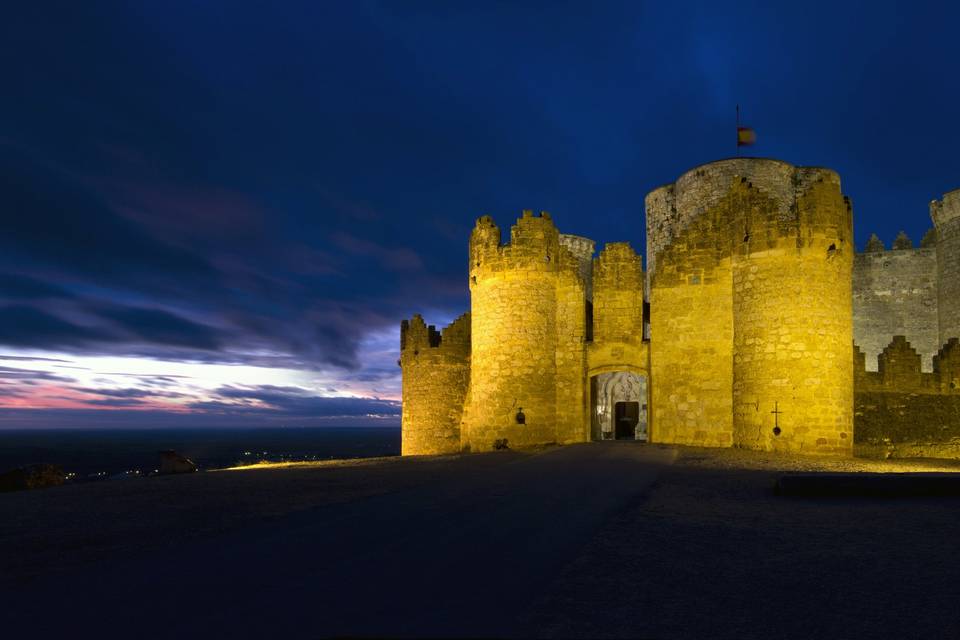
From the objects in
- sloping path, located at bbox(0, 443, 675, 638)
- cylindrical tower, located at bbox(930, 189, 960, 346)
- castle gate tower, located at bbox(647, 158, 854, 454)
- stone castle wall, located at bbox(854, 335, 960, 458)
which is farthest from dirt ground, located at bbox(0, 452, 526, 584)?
cylindrical tower, located at bbox(930, 189, 960, 346)

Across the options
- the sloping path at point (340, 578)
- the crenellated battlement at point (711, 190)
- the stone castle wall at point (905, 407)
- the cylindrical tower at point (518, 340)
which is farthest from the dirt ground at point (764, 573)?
the crenellated battlement at point (711, 190)

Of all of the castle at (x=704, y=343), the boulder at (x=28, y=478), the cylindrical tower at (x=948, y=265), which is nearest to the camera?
the boulder at (x=28, y=478)

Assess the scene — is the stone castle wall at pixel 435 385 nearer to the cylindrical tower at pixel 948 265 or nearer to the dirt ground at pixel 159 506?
the dirt ground at pixel 159 506

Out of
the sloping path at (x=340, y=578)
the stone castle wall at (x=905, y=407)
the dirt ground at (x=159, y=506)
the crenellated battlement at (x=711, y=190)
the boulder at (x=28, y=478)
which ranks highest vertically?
the crenellated battlement at (x=711, y=190)

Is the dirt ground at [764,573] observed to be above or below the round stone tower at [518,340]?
below

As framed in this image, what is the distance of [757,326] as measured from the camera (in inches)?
673

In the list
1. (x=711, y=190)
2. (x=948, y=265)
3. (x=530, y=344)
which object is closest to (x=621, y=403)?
(x=711, y=190)

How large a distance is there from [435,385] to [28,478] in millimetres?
14023

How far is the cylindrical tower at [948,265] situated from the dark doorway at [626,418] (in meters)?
12.9

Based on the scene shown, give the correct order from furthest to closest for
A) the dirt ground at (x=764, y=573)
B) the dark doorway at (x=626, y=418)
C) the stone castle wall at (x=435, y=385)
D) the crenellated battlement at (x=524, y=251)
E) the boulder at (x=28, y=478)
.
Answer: the dark doorway at (x=626, y=418) → the stone castle wall at (x=435, y=385) → the crenellated battlement at (x=524, y=251) → the boulder at (x=28, y=478) → the dirt ground at (x=764, y=573)

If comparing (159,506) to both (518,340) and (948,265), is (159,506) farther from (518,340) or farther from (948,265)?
(948,265)

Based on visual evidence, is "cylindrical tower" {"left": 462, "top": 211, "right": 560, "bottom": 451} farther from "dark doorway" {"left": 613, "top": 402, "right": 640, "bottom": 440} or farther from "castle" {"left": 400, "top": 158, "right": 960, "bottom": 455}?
"dark doorway" {"left": 613, "top": 402, "right": 640, "bottom": 440}

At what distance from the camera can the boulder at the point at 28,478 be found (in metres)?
13.7

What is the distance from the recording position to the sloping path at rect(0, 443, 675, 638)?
4324 mm
